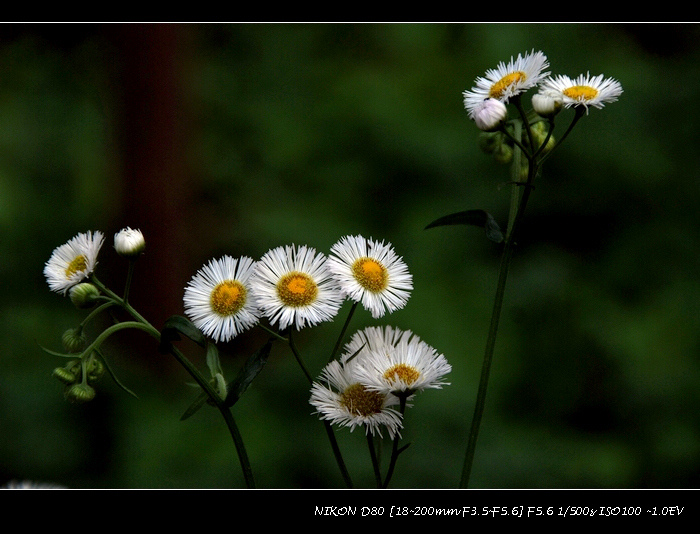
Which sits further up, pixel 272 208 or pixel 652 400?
pixel 272 208

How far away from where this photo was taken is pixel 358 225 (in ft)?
7.48

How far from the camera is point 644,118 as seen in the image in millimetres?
2309

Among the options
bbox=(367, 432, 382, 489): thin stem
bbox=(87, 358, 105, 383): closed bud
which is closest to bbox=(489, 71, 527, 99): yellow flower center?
bbox=(367, 432, 382, 489): thin stem

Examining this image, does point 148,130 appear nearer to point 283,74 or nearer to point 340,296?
point 283,74

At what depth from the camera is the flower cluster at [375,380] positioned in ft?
2.24

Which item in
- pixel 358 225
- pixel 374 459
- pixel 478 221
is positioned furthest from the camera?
pixel 358 225

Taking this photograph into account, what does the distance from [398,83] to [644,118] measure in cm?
74

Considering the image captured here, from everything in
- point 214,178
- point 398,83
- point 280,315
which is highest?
point 398,83

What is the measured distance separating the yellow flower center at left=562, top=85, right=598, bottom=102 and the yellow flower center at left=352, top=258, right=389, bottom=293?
25 centimetres

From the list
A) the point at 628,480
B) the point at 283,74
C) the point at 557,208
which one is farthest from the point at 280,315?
the point at 283,74

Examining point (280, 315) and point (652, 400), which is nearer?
point (280, 315)

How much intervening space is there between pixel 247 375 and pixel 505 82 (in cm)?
39

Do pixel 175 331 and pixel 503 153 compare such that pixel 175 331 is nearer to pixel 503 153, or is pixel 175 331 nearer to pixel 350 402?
pixel 350 402

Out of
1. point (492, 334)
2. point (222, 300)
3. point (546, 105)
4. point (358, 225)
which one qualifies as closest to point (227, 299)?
point (222, 300)
